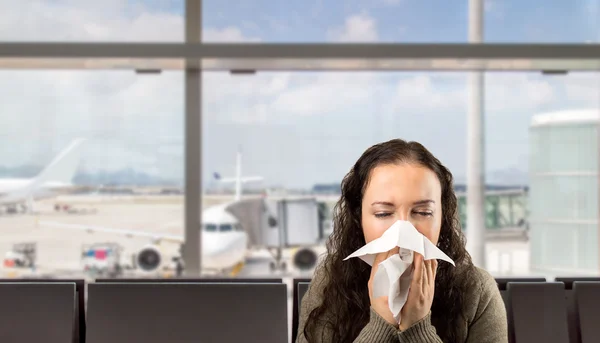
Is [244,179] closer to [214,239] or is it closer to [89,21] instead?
[214,239]

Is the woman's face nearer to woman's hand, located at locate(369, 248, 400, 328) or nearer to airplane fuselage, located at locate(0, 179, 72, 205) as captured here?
woman's hand, located at locate(369, 248, 400, 328)

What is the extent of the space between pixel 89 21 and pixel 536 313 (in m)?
4.19

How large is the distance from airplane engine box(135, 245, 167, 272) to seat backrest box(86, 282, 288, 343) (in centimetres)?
273

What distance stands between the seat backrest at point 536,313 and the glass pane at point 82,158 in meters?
3.23

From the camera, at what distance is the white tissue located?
51.3 inches

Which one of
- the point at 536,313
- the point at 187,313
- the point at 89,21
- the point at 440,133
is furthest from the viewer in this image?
the point at 440,133

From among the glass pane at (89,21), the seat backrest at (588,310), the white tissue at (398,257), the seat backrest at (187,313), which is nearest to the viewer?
the white tissue at (398,257)

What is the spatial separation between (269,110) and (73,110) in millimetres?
1705

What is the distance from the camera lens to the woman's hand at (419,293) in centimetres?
131

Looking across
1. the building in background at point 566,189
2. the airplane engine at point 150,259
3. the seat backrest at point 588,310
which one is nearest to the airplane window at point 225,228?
the airplane engine at point 150,259

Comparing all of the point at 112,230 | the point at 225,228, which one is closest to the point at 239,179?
the point at 225,228

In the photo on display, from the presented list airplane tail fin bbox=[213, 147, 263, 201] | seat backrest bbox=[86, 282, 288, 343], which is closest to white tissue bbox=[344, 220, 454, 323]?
seat backrest bbox=[86, 282, 288, 343]

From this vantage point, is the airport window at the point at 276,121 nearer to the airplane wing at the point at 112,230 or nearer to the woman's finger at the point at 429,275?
the airplane wing at the point at 112,230

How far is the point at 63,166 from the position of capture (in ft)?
17.0
